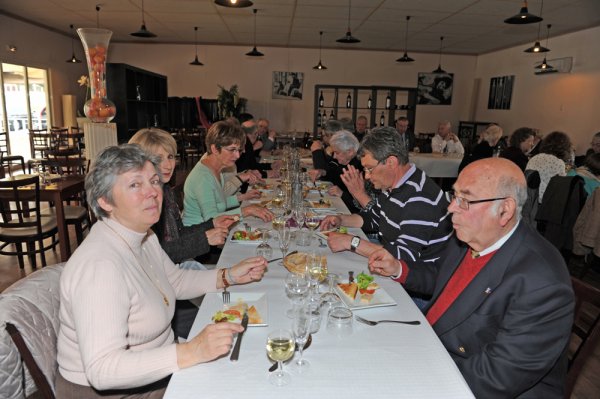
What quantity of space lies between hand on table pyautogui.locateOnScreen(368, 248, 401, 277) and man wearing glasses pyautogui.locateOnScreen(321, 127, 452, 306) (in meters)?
0.21

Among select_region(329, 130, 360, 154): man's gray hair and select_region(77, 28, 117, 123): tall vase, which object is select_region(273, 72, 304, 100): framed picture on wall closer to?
select_region(329, 130, 360, 154): man's gray hair

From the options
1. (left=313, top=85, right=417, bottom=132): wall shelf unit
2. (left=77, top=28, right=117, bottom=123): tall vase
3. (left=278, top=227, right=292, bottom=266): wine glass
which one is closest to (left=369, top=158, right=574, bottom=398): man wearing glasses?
(left=278, top=227, right=292, bottom=266): wine glass

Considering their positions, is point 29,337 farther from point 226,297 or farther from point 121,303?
point 226,297

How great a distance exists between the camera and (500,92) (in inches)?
458

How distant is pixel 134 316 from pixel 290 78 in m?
12.2

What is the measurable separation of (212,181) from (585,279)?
13.6 feet

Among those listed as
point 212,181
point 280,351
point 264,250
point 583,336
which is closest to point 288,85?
point 212,181

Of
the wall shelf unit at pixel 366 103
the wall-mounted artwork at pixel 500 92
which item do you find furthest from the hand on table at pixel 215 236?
the wall-mounted artwork at pixel 500 92

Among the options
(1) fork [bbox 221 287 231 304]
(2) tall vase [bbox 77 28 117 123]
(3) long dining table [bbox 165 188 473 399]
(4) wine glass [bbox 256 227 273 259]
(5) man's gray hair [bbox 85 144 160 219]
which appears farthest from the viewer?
(2) tall vase [bbox 77 28 117 123]

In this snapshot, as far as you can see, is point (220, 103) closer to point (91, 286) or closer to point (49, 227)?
point (49, 227)

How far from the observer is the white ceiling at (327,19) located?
7.15 metres

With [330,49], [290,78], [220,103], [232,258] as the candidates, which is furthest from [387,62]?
[232,258]

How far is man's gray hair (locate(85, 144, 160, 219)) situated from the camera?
1.45 meters

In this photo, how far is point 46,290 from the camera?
1529 mm
